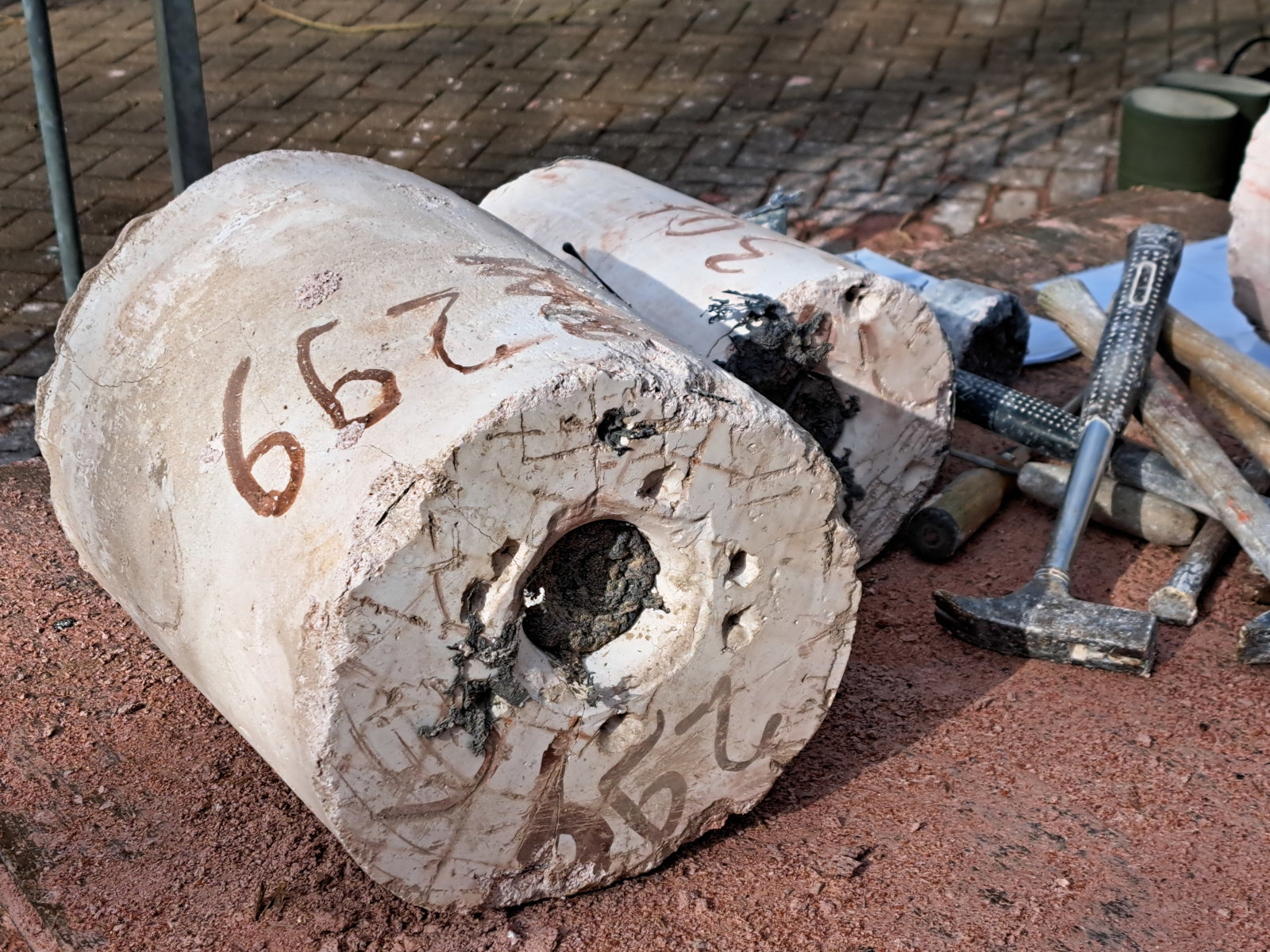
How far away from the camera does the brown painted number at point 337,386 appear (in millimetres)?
2109

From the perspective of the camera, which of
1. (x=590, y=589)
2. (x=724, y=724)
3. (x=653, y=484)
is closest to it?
(x=653, y=484)

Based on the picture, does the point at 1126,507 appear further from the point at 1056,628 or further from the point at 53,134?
the point at 53,134

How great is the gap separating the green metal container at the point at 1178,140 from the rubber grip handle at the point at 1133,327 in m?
2.07

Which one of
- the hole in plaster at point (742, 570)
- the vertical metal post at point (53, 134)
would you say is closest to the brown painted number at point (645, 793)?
the hole in plaster at point (742, 570)

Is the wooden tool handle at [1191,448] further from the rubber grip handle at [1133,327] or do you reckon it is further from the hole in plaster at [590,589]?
the hole in plaster at [590,589]

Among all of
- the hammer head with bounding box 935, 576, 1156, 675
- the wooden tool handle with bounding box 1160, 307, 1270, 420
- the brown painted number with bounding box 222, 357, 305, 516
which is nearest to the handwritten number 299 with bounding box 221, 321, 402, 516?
the brown painted number with bounding box 222, 357, 305, 516

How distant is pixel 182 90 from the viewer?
3.88m

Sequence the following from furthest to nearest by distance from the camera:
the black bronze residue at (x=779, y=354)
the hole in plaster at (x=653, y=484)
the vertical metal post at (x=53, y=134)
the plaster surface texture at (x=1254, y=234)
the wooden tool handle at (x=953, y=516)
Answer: the plaster surface texture at (x=1254, y=234) → the vertical metal post at (x=53, y=134) → the wooden tool handle at (x=953, y=516) → the black bronze residue at (x=779, y=354) → the hole in plaster at (x=653, y=484)

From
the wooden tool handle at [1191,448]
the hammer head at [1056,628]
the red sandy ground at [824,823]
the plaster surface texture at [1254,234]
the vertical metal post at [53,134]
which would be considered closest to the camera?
the red sandy ground at [824,823]

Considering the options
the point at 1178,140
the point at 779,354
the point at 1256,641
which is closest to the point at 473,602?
the point at 779,354

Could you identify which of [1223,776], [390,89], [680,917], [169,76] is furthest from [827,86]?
[680,917]

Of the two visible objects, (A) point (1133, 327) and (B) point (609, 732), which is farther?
(A) point (1133, 327)

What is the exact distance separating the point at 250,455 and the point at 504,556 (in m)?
0.44

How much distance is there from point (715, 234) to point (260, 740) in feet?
5.55
